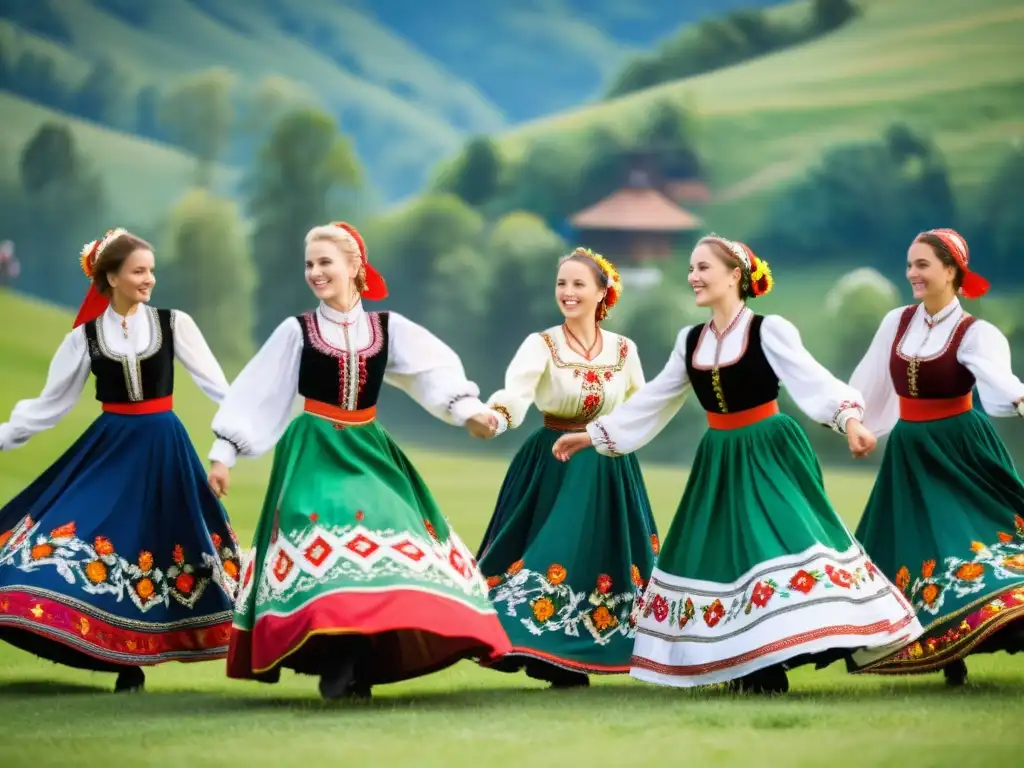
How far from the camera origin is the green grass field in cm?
390

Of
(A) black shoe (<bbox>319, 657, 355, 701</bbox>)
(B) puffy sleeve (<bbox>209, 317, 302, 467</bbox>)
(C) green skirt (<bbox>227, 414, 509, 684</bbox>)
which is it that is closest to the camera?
(C) green skirt (<bbox>227, 414, 509, 684</bbox>)

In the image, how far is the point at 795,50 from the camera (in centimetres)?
2062

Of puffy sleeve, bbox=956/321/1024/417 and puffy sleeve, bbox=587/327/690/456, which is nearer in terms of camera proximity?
puffy sleeve, bbox=956/321/1024/417

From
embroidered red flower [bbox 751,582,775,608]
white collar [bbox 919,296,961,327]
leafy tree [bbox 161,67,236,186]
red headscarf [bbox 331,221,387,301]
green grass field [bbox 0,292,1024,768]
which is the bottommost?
green grass field [bbox 0,292,1024,768]

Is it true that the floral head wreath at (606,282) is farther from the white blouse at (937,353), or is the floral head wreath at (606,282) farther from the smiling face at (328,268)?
the smiling face at (328,268)

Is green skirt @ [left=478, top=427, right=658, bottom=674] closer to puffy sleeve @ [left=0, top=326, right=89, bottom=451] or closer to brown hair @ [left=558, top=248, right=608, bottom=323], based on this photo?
brown hair @ [left=558, top=248, right=608, bottom=323]

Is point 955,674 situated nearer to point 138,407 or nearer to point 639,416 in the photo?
point 639,416

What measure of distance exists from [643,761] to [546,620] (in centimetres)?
155

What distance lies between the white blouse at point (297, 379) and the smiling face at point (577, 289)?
689mm

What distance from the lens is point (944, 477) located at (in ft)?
17.5

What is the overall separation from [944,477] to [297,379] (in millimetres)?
2077

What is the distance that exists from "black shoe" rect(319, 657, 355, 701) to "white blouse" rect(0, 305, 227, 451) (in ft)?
3.86

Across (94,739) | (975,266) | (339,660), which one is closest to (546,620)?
(339,660)

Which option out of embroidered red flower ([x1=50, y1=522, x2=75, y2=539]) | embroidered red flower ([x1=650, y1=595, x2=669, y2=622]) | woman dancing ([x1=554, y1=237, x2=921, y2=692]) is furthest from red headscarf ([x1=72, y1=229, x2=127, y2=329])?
embroidered red flower ([x1=650, y1=595, x2=669, y2=622])
